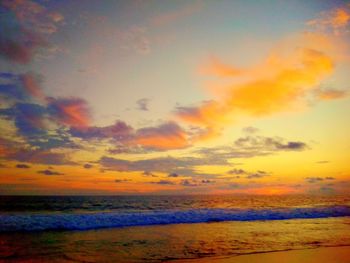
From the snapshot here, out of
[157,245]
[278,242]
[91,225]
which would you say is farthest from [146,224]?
[278,242]

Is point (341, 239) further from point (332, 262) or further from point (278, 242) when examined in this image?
point (332, 262)

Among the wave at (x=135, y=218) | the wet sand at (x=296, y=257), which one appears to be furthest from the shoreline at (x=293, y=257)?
the wave at (x=135, y=218)

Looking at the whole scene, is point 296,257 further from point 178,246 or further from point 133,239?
point 133,239

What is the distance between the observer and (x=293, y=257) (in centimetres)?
852

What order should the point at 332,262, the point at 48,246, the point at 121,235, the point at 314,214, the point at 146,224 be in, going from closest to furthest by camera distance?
the point at 332,262
the point at 48,246
the point at 121,235
the point at 146,224
the point at 314,214

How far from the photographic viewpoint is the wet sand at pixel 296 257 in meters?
8.07

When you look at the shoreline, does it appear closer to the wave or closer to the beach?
the beach

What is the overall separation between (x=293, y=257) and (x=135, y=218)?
34.3 feet

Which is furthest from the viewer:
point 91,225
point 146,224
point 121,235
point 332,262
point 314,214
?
point 314,214

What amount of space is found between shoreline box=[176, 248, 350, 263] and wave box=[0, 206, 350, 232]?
855cm

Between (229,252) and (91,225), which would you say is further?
(91,225)

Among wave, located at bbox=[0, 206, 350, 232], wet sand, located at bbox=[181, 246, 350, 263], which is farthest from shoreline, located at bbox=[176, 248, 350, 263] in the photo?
wave, located at bbox=[0, 206, 350, 232]

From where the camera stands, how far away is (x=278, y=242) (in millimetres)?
10742

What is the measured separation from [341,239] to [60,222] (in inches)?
482
